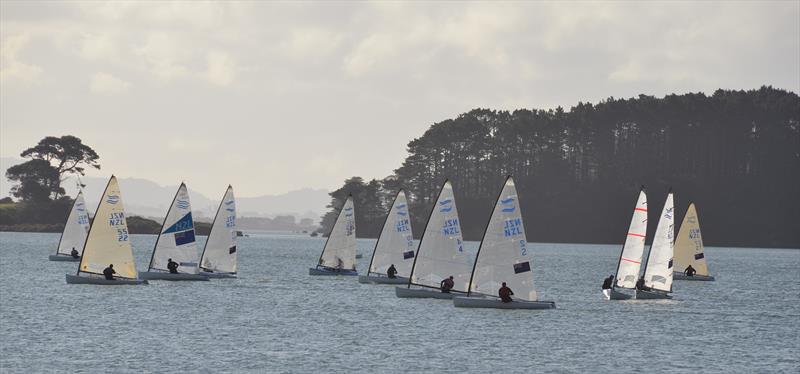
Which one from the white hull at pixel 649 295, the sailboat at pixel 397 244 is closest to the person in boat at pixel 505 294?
the white hull at pixel 649 295

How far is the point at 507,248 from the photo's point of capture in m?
72.1

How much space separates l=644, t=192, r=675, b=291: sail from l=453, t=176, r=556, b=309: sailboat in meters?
19.4

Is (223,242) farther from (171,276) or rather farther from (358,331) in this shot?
(358,331)

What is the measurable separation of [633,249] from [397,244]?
1876 centimetres

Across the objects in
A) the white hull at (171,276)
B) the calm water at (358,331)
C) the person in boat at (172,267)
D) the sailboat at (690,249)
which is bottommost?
the calm water at (358,331)

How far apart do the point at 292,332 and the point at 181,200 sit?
28.5m

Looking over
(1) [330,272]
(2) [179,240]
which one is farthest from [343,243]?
(2) [179,240]

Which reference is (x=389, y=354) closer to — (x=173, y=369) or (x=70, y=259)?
(x=173, y=369)

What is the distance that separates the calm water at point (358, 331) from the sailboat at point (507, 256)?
1.71 metres

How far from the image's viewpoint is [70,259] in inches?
5002

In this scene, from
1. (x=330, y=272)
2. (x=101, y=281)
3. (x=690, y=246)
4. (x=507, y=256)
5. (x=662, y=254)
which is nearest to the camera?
(x=507, y=256)

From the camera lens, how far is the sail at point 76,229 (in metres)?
129

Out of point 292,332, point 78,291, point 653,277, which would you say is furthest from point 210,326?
point 653,277

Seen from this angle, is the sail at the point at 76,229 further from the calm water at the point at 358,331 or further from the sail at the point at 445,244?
the sail at the point at 445,244
